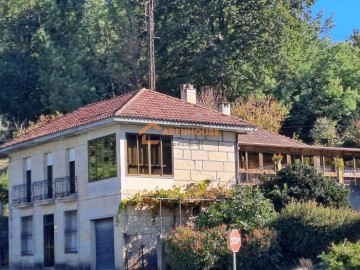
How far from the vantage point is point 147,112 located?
37.8 m

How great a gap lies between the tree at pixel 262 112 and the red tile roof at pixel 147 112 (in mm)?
18129

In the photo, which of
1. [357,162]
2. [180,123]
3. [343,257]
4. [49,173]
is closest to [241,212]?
[180,123]

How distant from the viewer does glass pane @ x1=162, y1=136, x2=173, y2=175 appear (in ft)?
125

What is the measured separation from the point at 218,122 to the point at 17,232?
1195 centimetres

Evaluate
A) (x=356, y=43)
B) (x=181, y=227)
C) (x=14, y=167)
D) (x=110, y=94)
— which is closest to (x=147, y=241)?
(x=181, y=227)

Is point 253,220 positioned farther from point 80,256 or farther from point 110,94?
point 110,94

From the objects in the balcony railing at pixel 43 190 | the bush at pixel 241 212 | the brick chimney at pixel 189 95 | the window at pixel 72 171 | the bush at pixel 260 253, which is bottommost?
the bush at pixel 260 253

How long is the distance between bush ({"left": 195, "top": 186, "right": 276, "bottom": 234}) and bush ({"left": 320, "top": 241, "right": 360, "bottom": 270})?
525cm

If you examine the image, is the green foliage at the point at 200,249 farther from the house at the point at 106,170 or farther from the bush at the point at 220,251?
the house at the point at 106,170

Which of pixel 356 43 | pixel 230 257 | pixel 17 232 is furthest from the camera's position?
pixel 356 43

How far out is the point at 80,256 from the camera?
39094 millimetres

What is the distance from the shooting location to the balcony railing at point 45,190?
132 ft

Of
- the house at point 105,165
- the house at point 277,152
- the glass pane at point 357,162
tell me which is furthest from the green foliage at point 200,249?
the glass pane at point 357,162

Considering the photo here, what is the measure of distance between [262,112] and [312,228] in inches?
1099
